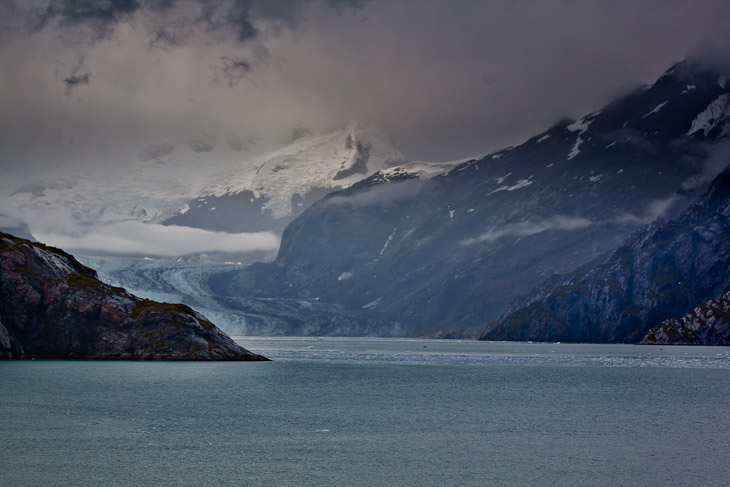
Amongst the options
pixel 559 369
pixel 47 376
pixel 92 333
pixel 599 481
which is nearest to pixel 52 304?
pixel 92 333

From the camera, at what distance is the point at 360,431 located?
48844mm

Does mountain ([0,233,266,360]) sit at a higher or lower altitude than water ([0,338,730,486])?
higher

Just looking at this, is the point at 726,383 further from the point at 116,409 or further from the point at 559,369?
the point at 116,409

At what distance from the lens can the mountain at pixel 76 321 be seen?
11681 centimetres

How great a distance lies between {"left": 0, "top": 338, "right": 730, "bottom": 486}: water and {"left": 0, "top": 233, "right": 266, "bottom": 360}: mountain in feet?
98.5

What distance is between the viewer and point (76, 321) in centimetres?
11869

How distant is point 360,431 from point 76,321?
8186cm

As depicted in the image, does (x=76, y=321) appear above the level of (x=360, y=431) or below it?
above

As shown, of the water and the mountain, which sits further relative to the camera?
the mountain

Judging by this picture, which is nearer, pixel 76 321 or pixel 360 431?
pixel 360 431

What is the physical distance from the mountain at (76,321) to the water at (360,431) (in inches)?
1182

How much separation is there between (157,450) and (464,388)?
42.2m

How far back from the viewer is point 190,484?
33.8m

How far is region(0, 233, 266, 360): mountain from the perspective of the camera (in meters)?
117
